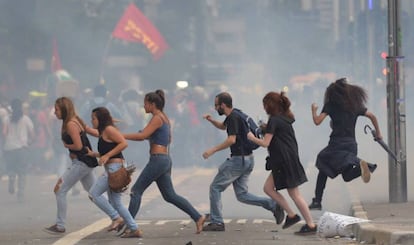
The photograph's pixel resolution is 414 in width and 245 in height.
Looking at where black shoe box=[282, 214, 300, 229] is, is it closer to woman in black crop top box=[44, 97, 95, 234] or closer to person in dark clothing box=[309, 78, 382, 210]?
person in dark clothing box=[309, 78, 382, 210]

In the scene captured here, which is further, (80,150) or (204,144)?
(204,144)

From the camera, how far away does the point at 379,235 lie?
10781mm

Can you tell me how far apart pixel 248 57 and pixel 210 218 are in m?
16.3

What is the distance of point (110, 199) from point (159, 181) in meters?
0.48

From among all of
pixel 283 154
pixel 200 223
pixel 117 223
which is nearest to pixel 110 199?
pixel 117 223

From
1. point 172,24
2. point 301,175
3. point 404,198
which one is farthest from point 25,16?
point 301,175

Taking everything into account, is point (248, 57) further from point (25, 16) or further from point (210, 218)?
point (210, 218)

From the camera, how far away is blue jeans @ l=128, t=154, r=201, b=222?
1216 centimetres

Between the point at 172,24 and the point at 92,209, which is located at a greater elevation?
the point at 172,24

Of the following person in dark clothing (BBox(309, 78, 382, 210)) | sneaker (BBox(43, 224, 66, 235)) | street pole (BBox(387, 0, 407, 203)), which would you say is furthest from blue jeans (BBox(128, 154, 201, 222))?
street pole (BBox(387, 0, 407, 203))

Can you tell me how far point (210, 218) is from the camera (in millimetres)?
12703

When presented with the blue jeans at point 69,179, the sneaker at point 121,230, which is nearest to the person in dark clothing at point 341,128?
the sneaker at point 121,230

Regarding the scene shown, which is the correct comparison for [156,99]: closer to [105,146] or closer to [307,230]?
[105,146]

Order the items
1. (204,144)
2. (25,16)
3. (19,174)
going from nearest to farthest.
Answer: (19,174)
(204,144)
(25,16)
